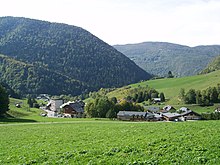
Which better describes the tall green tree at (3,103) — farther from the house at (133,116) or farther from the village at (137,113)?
the house at (133,116)

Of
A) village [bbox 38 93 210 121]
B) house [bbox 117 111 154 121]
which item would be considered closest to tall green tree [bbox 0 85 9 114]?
village [bbox 38 93 210 121]

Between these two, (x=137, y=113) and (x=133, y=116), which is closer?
(x=133, y=116)

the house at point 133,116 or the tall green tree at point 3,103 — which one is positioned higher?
the tall green tree at point 3,103

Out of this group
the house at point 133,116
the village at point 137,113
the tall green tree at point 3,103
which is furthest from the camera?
the village at point 137,113

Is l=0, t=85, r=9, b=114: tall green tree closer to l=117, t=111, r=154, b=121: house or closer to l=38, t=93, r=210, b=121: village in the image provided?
l=38, t=93, r=210, b=121: village

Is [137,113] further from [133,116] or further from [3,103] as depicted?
[3,103]

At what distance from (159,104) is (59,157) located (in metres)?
158

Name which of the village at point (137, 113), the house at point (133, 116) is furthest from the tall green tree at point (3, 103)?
the house at point (133, 116)

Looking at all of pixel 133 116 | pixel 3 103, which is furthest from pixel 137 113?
pixel 3 103

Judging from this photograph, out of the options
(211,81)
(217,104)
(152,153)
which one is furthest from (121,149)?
(211,81)

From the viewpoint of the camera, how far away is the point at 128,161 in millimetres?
16266

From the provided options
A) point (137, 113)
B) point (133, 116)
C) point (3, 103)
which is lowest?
point (133, 116)

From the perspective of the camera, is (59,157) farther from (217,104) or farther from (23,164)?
(217,104)

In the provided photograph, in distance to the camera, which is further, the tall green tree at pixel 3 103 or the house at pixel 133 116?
the house at pixel 133 116
